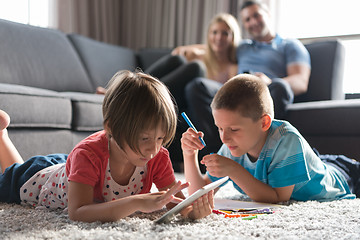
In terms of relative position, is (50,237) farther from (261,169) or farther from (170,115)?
(261,169)

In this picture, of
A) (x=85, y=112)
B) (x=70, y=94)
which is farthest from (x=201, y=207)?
(x=70, y=94)

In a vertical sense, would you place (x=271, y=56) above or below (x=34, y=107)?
above

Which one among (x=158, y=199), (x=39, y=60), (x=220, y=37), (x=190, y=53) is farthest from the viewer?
(x=190, y=53)

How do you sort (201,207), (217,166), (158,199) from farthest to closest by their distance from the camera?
(217,166) < (201,207) < (158,199)

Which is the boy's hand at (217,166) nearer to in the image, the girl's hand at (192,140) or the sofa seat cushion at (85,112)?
the girl's hand at (192,140)

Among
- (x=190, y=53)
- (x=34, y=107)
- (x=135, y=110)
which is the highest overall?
(x=190, y=53)

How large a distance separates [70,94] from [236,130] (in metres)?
1.10

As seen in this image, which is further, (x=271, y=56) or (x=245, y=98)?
(x=271, y=56)

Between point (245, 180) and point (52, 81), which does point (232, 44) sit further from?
point (245, 180)

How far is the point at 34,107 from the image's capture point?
1.65m

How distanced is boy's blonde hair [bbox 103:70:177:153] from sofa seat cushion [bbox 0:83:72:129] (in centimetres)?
76

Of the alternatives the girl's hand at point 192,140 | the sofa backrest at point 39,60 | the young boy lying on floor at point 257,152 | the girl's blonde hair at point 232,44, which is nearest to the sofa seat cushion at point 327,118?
the young boy lying on floor at point 257,152

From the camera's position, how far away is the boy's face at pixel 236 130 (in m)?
1.12

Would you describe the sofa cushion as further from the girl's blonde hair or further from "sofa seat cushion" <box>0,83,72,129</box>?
"sofa seat cushion" <box>0,83,72,129</box>
